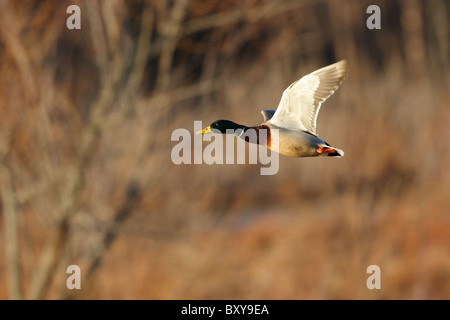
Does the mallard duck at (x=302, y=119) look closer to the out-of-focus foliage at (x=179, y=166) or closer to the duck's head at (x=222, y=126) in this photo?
the duck's head at (x=222, y=126)

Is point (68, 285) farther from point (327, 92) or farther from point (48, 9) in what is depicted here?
point (327, 92)

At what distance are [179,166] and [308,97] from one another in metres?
4.48

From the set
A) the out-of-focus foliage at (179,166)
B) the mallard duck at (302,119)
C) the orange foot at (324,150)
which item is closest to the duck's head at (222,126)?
the mallard duck at (302,119)

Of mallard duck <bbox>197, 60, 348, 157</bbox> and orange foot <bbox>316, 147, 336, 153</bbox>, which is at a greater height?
mallard duck <bbox>197, 60, 348, 157</bbox>

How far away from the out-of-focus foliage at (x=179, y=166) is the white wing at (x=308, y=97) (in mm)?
→ 2809

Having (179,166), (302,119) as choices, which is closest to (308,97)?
(302,119)

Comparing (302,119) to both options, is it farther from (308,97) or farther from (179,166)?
(179,166)

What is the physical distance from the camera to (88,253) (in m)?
5.34

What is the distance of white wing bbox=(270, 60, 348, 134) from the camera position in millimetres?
1084

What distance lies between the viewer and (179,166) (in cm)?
562

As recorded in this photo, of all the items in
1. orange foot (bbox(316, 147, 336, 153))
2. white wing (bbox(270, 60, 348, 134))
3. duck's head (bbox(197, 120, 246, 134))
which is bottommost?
orange foot (bbox(316, 147, 336, 153))

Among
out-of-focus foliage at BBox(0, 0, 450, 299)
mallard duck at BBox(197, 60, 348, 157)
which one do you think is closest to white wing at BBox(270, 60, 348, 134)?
mallard duck at BBox(197, 60, 348, 157)

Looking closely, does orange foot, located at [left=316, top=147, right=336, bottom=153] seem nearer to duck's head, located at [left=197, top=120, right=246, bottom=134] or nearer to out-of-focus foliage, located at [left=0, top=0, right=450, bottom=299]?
duck's head, located at [left=197, top=120, right=246, bottom=134]
